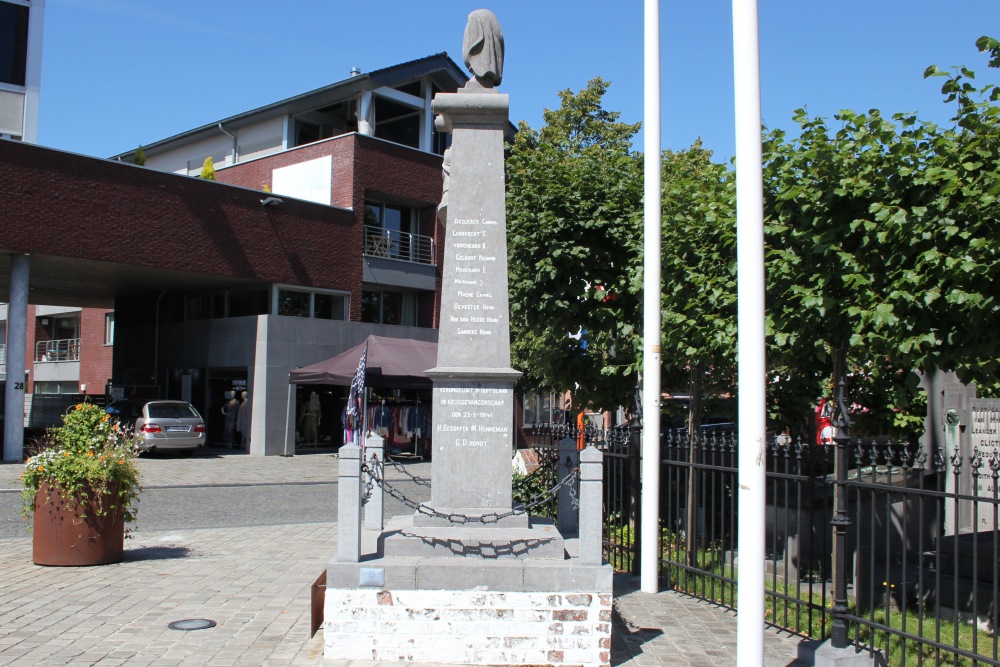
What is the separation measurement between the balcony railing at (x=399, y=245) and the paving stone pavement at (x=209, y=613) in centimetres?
1887

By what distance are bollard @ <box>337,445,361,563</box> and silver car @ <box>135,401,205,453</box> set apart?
1878 centimetres

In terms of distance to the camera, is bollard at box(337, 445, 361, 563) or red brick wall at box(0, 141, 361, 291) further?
red brick wall at box(0, 141, 361, 291)

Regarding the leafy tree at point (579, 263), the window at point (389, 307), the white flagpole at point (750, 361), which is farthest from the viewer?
the window at point (389, 307)

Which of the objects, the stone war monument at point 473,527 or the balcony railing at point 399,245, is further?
the balcony railing at point 399,245

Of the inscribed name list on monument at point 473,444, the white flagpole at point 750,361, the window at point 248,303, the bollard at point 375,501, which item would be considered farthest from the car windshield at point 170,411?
the white flagpole at point 750,361

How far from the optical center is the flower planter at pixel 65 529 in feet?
30.5

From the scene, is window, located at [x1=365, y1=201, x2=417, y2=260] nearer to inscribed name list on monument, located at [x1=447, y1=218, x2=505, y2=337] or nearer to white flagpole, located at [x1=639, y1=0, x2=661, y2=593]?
white flagpole, located at [x1=639, y1=0, x2=661, y2=593]

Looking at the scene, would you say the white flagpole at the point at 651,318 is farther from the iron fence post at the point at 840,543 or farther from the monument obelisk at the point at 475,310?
the iron fence post at the point at 840,543

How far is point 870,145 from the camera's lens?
25.9 ft

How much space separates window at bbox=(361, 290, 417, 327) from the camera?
30.1 m

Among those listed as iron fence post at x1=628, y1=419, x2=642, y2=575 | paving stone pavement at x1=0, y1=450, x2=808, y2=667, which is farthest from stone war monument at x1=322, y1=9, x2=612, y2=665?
iron fence post at x1=628, y1=419, x2=642, y2=575

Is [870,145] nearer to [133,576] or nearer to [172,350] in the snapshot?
[133,576]

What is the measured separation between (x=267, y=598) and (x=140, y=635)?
1519 mm

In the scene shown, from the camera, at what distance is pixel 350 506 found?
631cm
